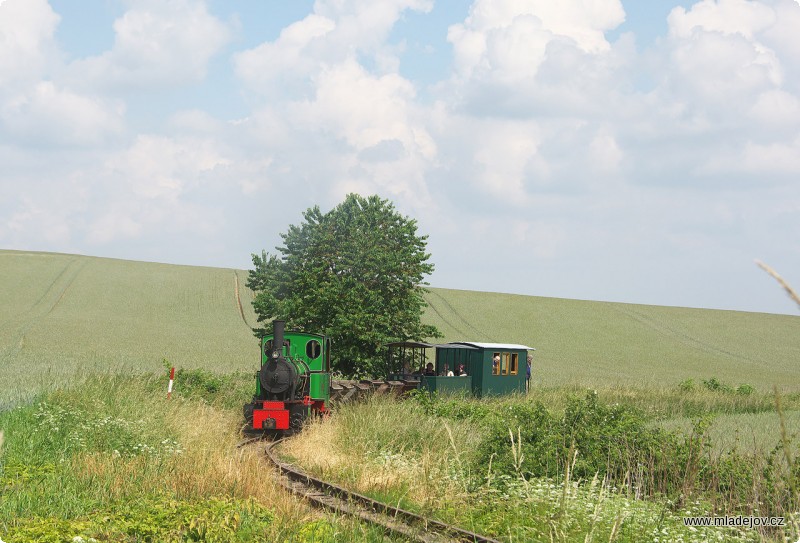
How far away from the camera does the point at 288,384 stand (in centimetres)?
1798

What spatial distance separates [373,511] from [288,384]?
9.03 metres

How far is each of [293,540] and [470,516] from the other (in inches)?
94.4

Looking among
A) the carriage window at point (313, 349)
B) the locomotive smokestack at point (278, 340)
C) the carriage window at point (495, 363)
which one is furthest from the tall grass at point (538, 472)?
the carriage window at point (495, 363)

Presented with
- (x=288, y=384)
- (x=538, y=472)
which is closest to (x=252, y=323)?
(x=288, y=384)

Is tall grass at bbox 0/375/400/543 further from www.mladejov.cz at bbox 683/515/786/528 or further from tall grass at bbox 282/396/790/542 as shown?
www.mladejov.cz at bbox 683/515/786/528

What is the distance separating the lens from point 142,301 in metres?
58.7

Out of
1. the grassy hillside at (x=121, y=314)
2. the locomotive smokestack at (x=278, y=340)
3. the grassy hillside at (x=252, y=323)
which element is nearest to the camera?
the locomotive smokestack at (x=278, y=340)

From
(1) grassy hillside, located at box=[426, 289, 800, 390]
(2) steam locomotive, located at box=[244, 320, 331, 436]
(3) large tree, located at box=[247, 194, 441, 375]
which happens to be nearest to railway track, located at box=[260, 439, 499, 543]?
(2) steam locomotive, located at box=[244, 320, 331, 436]

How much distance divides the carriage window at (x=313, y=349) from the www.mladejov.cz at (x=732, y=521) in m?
13.0

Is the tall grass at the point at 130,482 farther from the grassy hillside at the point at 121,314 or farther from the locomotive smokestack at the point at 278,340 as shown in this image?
the grassy hillside at the point at 121,314

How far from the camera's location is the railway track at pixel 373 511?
7766 mm

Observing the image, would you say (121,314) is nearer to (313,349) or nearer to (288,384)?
(313,349)

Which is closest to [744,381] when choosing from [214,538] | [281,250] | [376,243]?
[376,243]

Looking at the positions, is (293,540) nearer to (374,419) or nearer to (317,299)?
(374,419)
